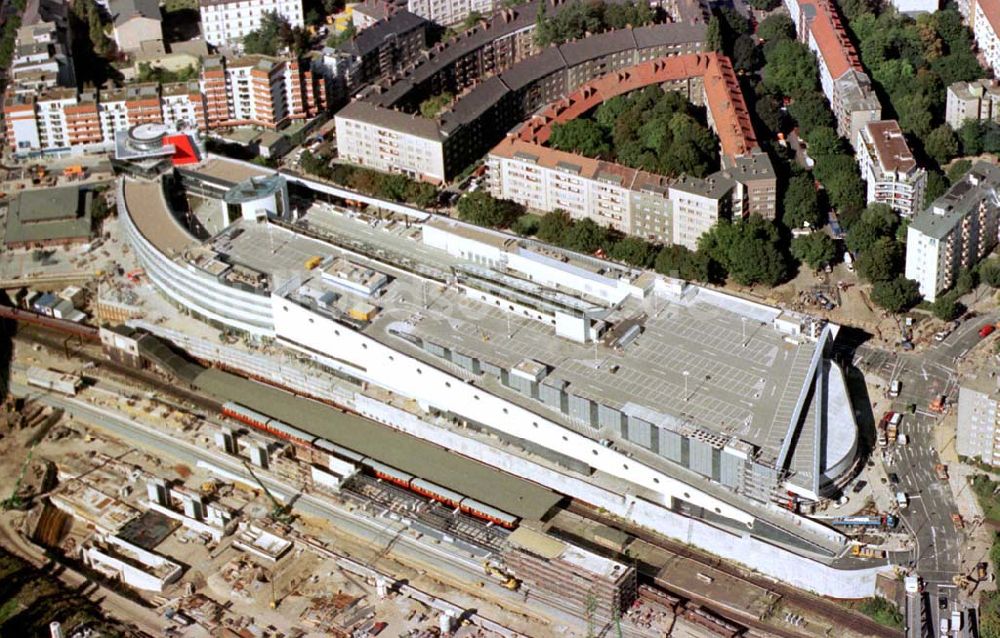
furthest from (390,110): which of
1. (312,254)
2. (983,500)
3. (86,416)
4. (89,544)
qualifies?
(983,500)

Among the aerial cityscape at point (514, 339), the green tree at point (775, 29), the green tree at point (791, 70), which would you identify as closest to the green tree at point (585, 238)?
the aerial cityscape at point (514, 339)

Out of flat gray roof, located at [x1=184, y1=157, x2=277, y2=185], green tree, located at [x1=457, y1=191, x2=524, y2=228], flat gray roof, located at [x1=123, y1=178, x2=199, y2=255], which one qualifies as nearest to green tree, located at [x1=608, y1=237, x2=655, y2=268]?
green tree, located at [x1=457, y1=191, x2=524, y2=228]

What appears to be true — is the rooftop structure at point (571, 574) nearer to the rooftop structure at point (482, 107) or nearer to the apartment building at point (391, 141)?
the apartment building at point (391, 141)

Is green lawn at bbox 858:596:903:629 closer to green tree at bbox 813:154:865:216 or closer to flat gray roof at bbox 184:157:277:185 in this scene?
green tree at bbox 813:154:865:216

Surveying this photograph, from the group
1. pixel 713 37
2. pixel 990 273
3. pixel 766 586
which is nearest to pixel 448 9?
pixel 713 37

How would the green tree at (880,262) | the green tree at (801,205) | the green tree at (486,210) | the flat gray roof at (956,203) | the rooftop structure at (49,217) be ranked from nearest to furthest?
1. the flat gray roof at (956,203)
2. the green tree at (880,262)
3. the green tree at (801,205)
4. the green tree at (486,210)
5. the rooftop structure at (49,217)

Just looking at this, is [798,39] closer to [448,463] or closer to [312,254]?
[312,254]

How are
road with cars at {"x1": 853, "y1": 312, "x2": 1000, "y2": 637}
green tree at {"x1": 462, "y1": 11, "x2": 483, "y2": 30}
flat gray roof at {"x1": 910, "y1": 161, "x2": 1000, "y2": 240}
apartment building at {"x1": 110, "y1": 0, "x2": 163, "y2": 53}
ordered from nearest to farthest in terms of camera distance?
1. road with cars at {"x1": 853, "y1": 312, "x2": 1000, "y2": 637}
2. flat gray roof at {"x1": 910, "y1": 161, "x2": 1000, "y2": 240}
3. apartment building at {"x1": 110, "y1": 0, "x2": 163, "y2": 53}
4. green tree at {"x1": 462, "y1": 11, "x2": 483, "y2": 30}
